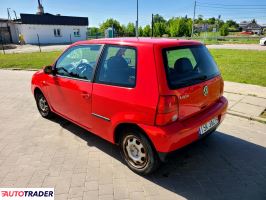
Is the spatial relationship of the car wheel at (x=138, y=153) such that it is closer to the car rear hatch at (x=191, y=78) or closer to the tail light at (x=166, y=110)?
the tail light at (x=166, y=110)

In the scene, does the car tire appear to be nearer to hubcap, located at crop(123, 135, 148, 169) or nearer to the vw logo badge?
hubcap, located at crop(123, 135, 148, 169)

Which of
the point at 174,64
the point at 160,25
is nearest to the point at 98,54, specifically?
the point at 174,64

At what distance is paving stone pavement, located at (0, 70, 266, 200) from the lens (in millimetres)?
2926

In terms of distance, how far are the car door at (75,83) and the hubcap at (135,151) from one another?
82cm

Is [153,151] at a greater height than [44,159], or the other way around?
[153,151]

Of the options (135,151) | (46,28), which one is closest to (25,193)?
(135,151)

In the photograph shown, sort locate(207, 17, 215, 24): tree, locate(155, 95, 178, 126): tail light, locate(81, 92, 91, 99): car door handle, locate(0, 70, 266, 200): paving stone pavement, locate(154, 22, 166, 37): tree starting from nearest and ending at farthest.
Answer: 1. locate(155, 95, 178, 126): tail light
2. locate(0, 70, 266, 200): paving stone pavement
3. locate(81, 92, 91, 99): car door handle
4. locate(154, 22, 166, 37): tree
5. locate(207, 17, 215, 24): tree

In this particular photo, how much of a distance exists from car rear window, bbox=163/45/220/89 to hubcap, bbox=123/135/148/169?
95cm

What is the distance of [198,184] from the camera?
303 centimetres

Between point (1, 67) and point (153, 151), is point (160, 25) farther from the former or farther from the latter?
point (153, 151)

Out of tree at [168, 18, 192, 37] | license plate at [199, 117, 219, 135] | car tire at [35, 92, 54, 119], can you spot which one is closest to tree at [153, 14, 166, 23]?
tree at [168, 18, 192, 37]

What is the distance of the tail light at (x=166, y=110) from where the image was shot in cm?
266

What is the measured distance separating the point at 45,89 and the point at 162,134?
10.1ft

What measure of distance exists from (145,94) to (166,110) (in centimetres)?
32
